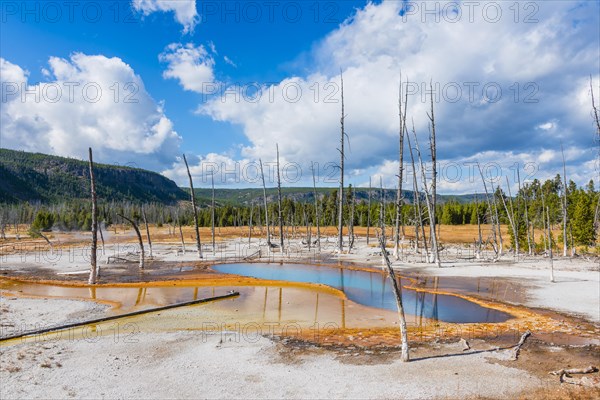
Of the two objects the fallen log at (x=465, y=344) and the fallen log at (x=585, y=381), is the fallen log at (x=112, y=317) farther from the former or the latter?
the fallen log at (x=585, y=381)

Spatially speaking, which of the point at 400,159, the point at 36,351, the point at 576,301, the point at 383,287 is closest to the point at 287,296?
the point at 383,287

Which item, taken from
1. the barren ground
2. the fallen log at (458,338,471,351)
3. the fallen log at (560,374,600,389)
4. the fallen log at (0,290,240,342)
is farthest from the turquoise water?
the fallen log at (0,290,240,342)

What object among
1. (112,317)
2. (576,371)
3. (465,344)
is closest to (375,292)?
(465,344)

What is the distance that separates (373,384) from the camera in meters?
10.1

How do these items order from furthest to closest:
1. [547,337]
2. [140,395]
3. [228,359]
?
[547,337]
[228,359]
[140,395]

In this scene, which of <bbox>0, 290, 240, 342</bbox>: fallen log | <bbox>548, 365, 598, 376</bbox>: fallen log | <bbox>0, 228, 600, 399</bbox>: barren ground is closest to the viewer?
<bbox>0, 228, 600, 399</bbox>: barren ground

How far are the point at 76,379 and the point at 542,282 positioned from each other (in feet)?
86.9

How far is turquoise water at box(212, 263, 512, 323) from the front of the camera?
18.6m

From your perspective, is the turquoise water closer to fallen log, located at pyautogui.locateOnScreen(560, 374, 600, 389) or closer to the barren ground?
the barren ground

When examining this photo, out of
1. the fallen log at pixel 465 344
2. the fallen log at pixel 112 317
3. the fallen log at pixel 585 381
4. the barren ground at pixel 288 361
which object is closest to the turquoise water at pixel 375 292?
the barren ground at pixel 288 361

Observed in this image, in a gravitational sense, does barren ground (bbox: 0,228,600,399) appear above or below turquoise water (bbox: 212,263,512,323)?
above

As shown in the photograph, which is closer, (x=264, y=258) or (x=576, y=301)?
(x=576, y=301)

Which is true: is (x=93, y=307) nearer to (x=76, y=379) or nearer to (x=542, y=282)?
(x=76, y=379)

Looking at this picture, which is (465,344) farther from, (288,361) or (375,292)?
(375,292)
